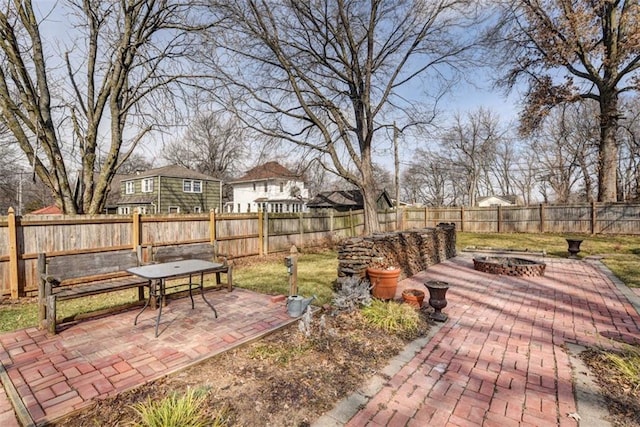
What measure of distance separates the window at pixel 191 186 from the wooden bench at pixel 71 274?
68.2 ft

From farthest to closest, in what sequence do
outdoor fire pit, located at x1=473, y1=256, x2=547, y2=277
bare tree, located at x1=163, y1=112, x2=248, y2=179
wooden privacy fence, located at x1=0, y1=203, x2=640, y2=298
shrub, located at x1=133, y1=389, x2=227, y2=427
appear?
bare tree, located at x1=163, y1=112, x2=248, y2=179
outdoor fire pit, located at x1=473, y1=256, x2=547, y2=277
wooden privacy fence, located at x1=0, y1=203, x2=640, y2=298
shrub, located at x1=133, y1=389, x2=227, y2=427

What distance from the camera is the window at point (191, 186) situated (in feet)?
79.1

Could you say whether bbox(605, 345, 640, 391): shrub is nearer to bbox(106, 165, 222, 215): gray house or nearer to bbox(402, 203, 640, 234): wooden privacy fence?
bbox(402, 203, 640, 234): wooden privacy fence

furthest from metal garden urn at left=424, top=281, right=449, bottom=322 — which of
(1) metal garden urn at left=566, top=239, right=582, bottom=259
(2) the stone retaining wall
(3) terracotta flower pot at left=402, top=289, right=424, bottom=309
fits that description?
(1) metal garden urn at left=566, top=239, right=582, bottom=259

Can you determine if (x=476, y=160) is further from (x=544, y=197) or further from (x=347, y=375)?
(x=347, y=375)

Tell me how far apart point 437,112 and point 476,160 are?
24.6 meters

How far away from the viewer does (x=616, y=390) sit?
273 cm

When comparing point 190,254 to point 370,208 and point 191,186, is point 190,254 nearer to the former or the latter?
point 370,208

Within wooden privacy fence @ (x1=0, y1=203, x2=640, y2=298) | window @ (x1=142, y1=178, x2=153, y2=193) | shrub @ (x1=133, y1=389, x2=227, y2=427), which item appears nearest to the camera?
shrub @ (x1=133, y1=389, x2=227, y2=427)

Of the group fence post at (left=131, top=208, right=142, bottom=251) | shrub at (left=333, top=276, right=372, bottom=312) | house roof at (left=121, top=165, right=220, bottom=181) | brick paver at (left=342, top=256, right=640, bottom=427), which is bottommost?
brick paver at (left=342, top=256, right=640, bottom=427)

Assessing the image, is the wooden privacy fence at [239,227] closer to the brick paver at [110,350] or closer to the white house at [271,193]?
the brick paver at [110,350]

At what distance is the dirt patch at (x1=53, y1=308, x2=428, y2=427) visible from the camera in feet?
7.84

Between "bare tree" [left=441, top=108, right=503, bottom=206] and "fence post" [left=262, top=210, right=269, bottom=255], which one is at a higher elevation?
"bare tree" [left=441, top=108, right=503, bottom=206]

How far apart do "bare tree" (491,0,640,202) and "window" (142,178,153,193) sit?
23437 millimetres
